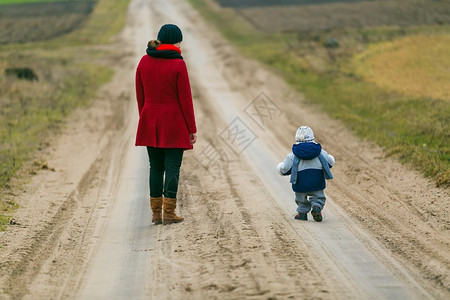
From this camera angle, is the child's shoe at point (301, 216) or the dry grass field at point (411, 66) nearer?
the child's shoe at point (301, 216)

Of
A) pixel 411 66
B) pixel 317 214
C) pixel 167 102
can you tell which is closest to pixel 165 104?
pixel 167 102

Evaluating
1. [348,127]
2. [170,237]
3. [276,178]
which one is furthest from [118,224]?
[348,127]

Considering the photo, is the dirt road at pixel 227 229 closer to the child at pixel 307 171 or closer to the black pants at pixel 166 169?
the child at pixel 307 171

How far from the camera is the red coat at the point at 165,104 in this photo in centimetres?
745

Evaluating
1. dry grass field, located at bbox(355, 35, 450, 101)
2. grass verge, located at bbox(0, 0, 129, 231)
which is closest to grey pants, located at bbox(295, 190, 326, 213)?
grass verge, located at bbox(0, 0, 129, 231)

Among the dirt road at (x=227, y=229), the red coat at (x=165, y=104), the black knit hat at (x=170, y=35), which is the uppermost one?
the black knit hat at (x=170, y=35)

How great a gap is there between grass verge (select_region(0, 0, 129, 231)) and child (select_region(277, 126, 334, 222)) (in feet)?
11.5

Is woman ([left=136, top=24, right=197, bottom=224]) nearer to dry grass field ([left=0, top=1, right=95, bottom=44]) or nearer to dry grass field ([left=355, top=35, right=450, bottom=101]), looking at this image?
dry grass field ([left=355, top=35, right=450, bottom=101])

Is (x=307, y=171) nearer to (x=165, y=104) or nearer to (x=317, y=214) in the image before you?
(x=317, y=214)

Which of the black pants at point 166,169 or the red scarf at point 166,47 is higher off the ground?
the red scarf at point 166,47

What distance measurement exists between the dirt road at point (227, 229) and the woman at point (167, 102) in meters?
0.89

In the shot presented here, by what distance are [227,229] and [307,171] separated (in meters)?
1.32

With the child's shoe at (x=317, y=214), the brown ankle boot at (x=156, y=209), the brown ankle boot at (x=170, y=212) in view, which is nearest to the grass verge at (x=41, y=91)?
the brown ankle boot at (x=156, y=209)

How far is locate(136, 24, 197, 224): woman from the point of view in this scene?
744 centimetres
